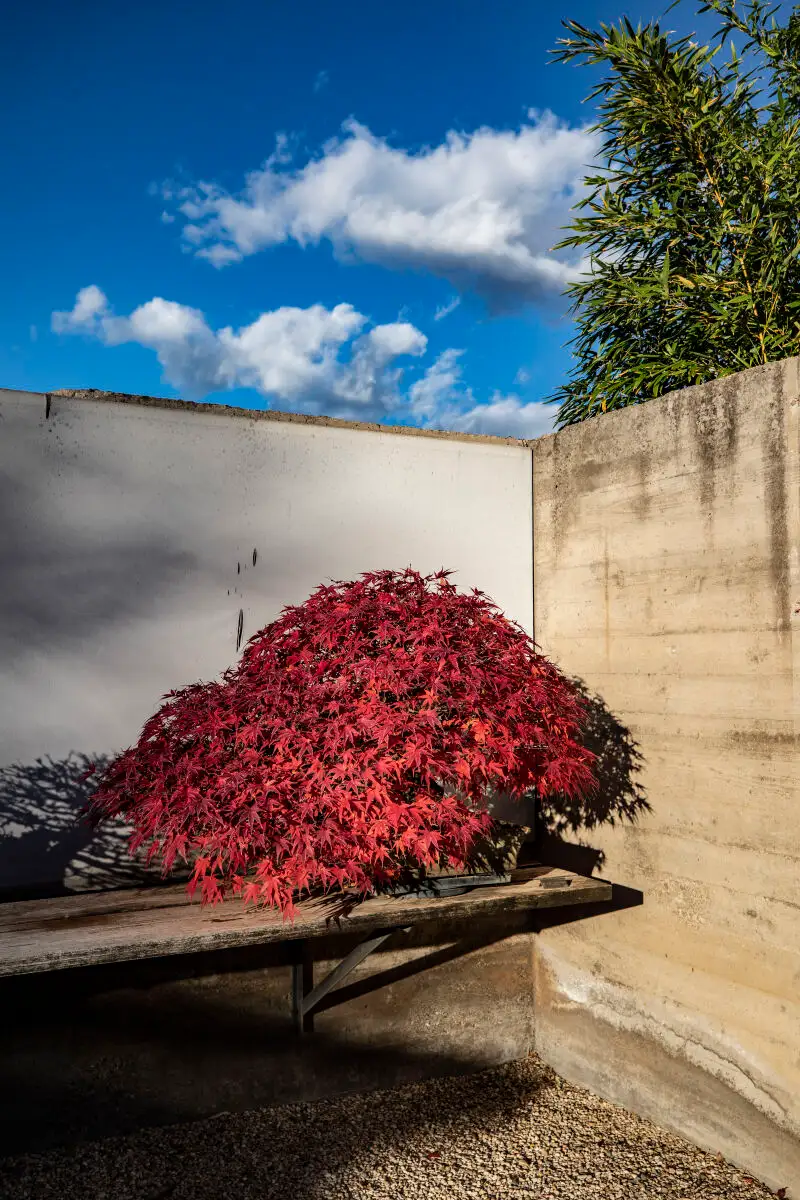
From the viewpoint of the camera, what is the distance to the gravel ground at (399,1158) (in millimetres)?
2580

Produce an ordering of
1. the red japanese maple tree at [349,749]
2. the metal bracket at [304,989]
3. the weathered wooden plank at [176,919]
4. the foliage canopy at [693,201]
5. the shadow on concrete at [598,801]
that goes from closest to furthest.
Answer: the weathered wooden plank at [176,919], the red japanese maple tree at [349,749], the metal bracket at [304,989], the shadow on concrete at [598,801], the foliage canopy at [693,201]

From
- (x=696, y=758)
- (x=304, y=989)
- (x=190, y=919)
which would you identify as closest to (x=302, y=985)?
(x=304, y=989)

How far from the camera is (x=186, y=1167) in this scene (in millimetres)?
2666

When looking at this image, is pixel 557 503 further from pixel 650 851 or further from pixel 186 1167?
pixel 186 1167

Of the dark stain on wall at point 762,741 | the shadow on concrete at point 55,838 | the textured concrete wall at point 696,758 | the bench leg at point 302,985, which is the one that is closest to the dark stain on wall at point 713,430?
the textured concrete wall at point 696,758

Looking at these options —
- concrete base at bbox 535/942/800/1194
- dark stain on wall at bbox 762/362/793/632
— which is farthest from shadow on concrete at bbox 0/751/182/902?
dark stain on wall at bbox 762/362/793/632

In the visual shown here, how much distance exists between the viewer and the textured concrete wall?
8.50 ft

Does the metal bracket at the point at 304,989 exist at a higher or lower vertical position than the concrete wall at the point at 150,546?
lower

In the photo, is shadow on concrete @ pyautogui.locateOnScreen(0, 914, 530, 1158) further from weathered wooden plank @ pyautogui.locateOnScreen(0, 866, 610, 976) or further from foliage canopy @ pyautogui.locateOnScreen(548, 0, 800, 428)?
foliage canopy @ pyautogui.locateOnScreen(548, 0, 800, 428)

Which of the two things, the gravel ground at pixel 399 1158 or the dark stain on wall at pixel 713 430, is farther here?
the dark stain on wall at pixel 713 430

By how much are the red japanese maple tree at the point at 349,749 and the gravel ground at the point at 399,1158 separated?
0.97 m

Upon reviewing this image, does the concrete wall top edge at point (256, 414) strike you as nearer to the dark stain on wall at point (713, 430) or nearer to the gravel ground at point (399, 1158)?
the dark stain on wall at point (713, 430)

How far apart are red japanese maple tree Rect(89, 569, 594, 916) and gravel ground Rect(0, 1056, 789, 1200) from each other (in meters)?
0.97

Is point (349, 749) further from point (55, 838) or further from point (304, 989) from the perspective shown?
point (304, 989)
